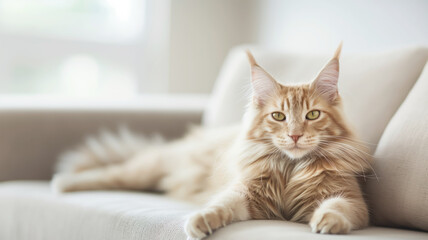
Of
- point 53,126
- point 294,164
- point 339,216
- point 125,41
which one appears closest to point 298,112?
point 294,164

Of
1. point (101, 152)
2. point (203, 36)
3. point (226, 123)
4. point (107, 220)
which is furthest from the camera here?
point (203, 36)

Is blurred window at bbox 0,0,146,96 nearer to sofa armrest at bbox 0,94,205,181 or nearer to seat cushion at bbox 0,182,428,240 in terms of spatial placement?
sofa armrest at bbox 0,94,205,181

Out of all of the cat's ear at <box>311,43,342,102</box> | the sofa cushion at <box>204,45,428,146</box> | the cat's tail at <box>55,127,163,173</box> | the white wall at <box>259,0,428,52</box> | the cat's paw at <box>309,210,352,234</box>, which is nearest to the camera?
the cat's paw at <box>309,210,352,234</box>

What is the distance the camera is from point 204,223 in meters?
1.15

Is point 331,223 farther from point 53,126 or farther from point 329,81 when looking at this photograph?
point 53,126

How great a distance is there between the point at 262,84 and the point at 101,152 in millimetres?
1042

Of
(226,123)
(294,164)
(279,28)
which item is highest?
(279,28)

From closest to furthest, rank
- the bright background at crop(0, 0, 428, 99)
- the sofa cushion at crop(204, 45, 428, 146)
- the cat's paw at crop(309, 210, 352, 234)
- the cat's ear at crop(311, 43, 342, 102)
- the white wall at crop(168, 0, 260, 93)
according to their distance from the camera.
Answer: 1. the cat's paw at crop(309, 210, 352, 234)
2. the cat's ear at crop(311, 43, 342, 102)
3. the sofa cushion at crop(204, 45, 428, 146)
4. the bright background at crop(0, 0, 428, 99)
5. the white wall at crop(168, 0, 260, 93)

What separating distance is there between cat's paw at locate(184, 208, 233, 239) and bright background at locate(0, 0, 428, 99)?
2038 mm

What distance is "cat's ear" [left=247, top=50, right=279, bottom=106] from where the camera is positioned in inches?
50.6

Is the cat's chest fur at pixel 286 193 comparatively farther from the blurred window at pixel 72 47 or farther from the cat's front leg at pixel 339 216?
the blurred window at pixel 72 47

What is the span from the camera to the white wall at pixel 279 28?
237 centimetres

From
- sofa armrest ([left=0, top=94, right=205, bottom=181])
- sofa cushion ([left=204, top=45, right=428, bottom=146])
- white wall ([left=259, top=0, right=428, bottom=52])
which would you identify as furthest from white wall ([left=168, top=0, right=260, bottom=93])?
sofa cushion ([left=204, top=45, right=428, bottom=146])

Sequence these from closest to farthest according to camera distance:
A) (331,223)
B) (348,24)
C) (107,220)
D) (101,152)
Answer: (331,223) → (107,220) → (101,152) → (348,24)
